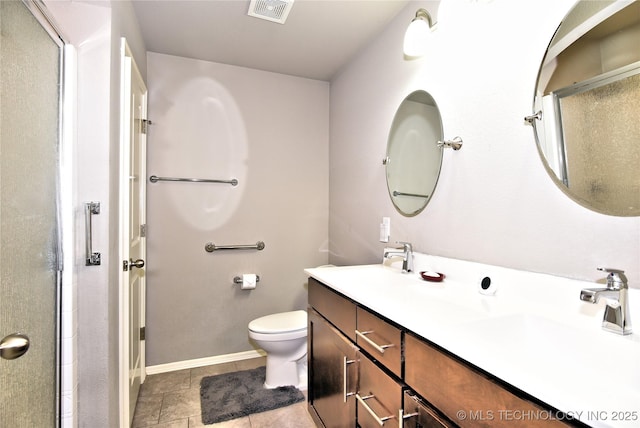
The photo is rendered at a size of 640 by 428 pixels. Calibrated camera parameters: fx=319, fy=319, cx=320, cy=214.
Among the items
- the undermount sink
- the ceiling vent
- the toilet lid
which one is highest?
the ceiling vent

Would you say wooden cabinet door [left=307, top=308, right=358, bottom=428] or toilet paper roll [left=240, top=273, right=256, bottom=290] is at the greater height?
toilet paper roll [left=240, top=273, right=256, bottom=290]

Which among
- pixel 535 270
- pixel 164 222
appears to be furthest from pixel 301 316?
pixel 535 270

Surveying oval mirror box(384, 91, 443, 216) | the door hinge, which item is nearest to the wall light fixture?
oval mirror box(384, 91, 443, 216)

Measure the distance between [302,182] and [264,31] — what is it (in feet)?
3.86

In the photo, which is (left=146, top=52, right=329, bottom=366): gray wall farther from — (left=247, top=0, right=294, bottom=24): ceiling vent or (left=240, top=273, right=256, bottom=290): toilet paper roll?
(left=247, top=0, right=294, bottom=24): ceiling vent

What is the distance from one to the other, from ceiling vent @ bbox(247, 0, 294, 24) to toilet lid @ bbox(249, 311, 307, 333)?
190cm

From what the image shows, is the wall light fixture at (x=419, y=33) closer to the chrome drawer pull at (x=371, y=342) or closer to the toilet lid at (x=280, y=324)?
the chrome drawer pull at (x=371, y=342)

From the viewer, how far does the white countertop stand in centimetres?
56

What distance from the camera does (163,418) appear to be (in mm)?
1829

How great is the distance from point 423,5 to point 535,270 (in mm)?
1405

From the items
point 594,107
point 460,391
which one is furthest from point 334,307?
point 594,107

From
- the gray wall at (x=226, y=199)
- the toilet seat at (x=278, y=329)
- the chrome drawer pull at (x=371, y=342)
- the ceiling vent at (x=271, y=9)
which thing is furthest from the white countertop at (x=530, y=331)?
the ceiling vent at (x=271, y=9)

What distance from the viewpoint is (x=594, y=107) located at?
3.19ft

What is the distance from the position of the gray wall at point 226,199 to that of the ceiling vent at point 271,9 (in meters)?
0.76
